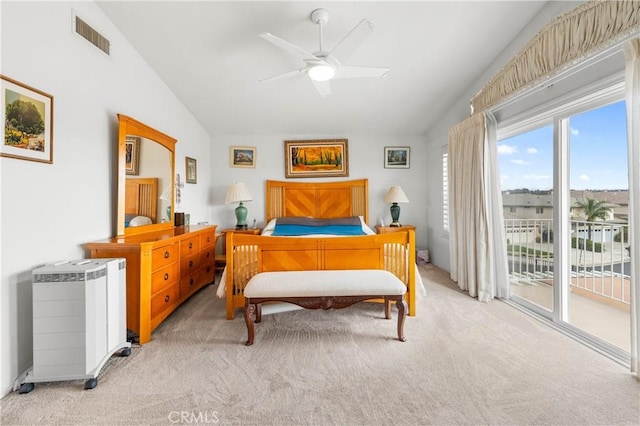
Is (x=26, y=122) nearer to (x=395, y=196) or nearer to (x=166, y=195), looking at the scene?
(x=166, y=195)

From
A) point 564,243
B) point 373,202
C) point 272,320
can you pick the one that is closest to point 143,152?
point 272,320

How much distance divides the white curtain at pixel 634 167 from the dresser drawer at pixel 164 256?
11.2ft

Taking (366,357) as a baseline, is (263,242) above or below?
above

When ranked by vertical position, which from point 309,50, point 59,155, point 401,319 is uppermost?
point 309,50

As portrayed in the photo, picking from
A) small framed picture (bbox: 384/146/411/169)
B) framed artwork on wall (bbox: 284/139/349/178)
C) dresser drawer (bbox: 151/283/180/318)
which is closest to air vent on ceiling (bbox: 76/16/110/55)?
dresser drawer (bbox: 151/283/180/318)

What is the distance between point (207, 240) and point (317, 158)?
2401 mm

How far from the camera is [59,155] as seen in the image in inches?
76.5

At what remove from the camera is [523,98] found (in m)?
2.55

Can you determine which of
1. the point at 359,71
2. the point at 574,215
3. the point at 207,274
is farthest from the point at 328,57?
the point at 574,215

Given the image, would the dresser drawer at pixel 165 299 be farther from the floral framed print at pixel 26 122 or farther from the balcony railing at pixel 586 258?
the balcony railing at pixel 586 258

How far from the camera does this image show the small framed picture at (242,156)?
15.7 ft

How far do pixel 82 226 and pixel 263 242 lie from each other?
4.80 feet

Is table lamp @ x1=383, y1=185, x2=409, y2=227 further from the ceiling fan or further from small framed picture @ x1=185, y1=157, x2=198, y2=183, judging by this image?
small framed picture @ x1=185, y1=157, x2=198, y2=183

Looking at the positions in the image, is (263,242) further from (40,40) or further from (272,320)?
(40,40)
